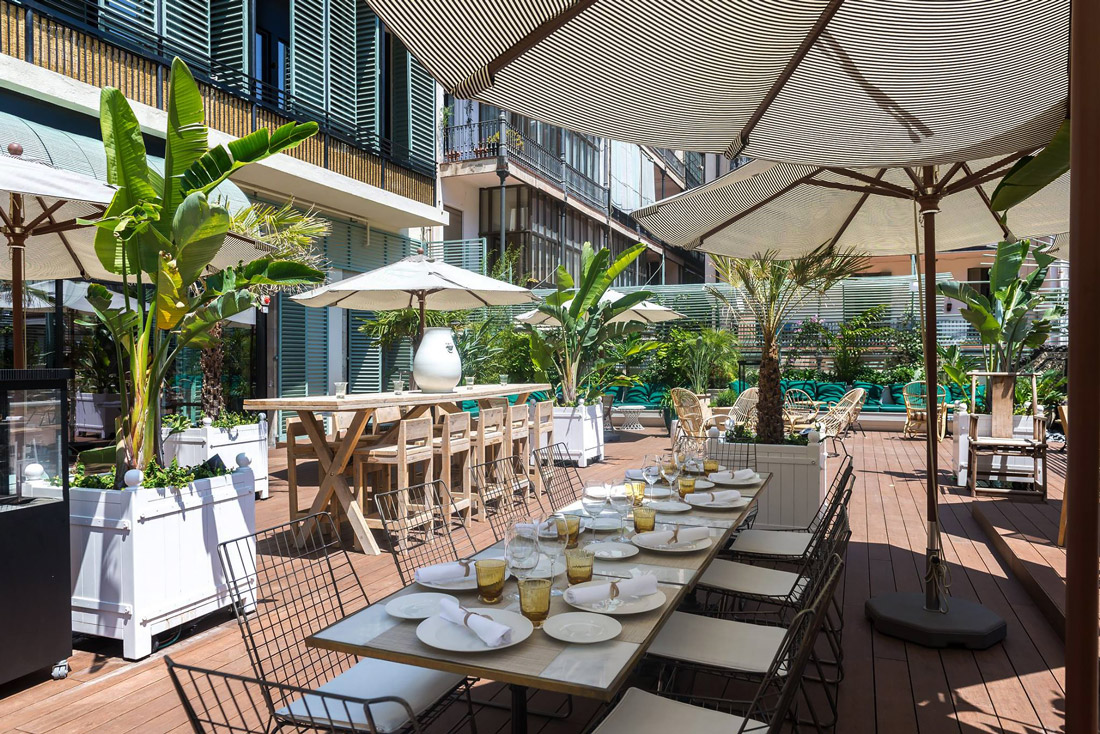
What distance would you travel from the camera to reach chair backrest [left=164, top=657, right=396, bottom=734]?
1.73 meters

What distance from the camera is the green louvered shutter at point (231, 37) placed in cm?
1079

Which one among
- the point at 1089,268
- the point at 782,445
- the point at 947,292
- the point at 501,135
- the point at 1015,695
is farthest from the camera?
the point at 501,135

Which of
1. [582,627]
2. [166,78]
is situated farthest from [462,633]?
[166,78]

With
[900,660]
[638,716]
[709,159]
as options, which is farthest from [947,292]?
[709,159]

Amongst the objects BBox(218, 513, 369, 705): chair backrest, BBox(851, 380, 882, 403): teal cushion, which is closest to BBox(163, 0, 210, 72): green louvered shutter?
BBox(218, 513, 369, 705): chair backrest

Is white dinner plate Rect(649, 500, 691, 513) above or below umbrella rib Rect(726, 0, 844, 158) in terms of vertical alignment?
below

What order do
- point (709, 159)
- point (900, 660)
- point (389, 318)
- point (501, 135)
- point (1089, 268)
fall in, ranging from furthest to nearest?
point (709, 159)
point (501, 135)
point (389, 318)
point (900, 660)
point (1089, 268)

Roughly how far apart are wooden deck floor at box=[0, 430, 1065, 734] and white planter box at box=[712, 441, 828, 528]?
0.63 metres

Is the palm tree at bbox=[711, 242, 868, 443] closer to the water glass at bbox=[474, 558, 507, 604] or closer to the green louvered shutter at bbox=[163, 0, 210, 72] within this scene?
the water glass at bbox=[474, 558, 507, 604]

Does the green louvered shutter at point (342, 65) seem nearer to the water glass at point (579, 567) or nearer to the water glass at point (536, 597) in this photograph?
the water glass at point (579, 567)

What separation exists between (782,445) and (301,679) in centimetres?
433

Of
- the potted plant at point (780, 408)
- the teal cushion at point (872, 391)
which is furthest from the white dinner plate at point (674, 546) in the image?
the teal cushion at point (872, 391)

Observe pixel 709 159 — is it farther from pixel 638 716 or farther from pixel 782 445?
pixel 638 716

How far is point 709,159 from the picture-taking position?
33062 mm
